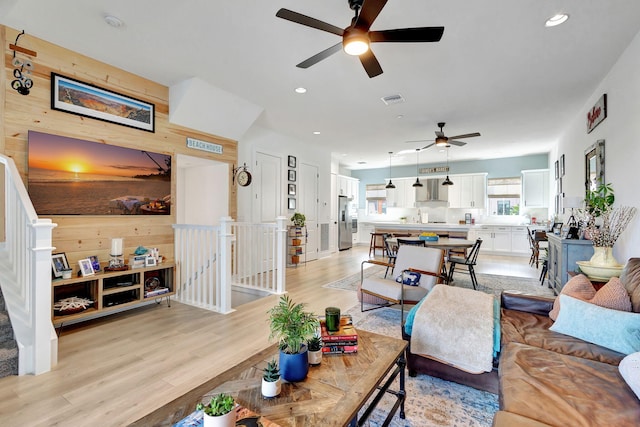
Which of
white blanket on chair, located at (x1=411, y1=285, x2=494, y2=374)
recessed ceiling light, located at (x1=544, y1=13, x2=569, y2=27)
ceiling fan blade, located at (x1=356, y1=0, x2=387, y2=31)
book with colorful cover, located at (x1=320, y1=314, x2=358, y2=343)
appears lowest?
white blanket on chair, located at (x1=411, y1=285, x2=494, y2=374)

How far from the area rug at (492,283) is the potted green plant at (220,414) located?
372 cm

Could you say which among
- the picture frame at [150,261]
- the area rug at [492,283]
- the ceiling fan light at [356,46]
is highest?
the ceiling fan light at [356,46]

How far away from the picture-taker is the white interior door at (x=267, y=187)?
5785mm

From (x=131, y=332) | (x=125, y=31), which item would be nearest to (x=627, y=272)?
(x=131, y=332)

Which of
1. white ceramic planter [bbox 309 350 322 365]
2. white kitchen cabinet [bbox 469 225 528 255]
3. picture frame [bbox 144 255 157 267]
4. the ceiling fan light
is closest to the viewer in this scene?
white ceramic planter [bbox 309 350 322 365]

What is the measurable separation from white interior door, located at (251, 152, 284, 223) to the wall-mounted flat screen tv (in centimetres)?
195

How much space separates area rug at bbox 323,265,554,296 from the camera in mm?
4613

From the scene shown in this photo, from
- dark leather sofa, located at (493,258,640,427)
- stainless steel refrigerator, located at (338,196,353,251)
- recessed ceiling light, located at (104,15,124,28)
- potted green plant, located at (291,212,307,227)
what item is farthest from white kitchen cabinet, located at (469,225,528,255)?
recessed ceiling light, located at (104,15,124,28)

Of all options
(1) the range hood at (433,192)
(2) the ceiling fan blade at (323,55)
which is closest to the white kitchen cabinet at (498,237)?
(1) the range hood at (433,192)

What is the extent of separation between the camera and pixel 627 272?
7.30ft

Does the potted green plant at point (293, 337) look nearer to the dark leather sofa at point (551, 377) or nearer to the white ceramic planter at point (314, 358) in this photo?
the white ceramic planter at point (314, 358)

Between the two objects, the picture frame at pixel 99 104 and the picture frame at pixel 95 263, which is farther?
the picture frame at pixel 95 263

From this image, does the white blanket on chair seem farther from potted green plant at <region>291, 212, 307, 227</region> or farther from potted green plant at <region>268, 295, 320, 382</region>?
potted green plant at <region>291, 212, 307, 227</region>

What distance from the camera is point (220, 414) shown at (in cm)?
98
